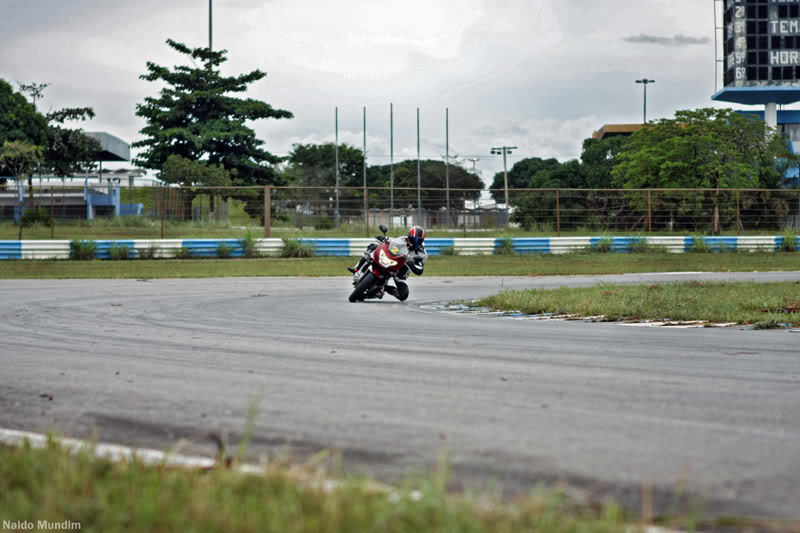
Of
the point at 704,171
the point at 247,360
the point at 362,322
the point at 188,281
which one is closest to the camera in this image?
the point at 247,360

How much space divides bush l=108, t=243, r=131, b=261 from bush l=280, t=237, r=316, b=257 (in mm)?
4636

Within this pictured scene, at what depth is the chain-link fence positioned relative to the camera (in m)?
30.0

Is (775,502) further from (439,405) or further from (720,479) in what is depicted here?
(439,405)

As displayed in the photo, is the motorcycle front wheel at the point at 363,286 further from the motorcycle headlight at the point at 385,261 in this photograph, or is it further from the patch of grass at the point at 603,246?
the patch of grass at the point at 603,246

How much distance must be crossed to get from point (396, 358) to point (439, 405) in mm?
1963

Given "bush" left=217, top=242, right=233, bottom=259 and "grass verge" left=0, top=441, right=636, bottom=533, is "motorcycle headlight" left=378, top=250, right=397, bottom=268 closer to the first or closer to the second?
"grass verge" left=0, top=441, right=636, bottom=533

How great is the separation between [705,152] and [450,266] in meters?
31.2

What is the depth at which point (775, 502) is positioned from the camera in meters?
3.26

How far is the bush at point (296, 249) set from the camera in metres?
27.6

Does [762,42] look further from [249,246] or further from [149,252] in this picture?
[149,252]

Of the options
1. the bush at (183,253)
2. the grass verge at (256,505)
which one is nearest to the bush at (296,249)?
the bush at (183,253)

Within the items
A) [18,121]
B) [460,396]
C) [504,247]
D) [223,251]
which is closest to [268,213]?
[223,251]

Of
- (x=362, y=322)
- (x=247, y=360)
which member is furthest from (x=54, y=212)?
(x=247, y=360)

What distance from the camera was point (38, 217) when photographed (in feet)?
97.3
